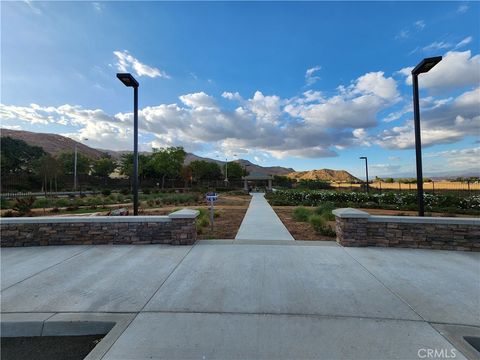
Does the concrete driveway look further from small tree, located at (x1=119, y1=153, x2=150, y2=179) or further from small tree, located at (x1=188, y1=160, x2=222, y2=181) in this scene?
small tree, located at (x1=188, y1=160, x2=222, y2=181)

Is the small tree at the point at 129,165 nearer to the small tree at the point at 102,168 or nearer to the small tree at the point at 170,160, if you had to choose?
the small tree at the point at 102,168

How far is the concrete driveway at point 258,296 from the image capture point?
240 centimetres

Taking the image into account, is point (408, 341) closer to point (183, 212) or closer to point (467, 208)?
point (183, 212)

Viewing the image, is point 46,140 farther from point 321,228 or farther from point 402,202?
point 321,228

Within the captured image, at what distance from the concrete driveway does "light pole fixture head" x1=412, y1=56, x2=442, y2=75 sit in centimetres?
412

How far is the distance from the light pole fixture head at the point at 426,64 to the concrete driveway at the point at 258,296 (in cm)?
412

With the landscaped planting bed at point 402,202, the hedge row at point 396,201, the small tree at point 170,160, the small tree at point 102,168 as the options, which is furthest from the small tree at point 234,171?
the landscaped planting bed at point 402,202

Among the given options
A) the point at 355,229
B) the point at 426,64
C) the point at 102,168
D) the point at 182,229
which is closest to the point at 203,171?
the point at 102,168

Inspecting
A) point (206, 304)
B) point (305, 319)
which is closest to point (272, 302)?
point (305, 319)

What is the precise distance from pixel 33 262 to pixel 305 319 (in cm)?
513

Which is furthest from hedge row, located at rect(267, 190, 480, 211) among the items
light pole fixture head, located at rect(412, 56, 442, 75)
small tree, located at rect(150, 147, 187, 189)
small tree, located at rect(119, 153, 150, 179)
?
small tree, located at rect(119, 153, 150, 179)

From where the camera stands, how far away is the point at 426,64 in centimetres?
562

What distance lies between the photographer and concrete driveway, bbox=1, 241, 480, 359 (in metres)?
2.40

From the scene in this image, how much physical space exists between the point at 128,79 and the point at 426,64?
23.5 ft
